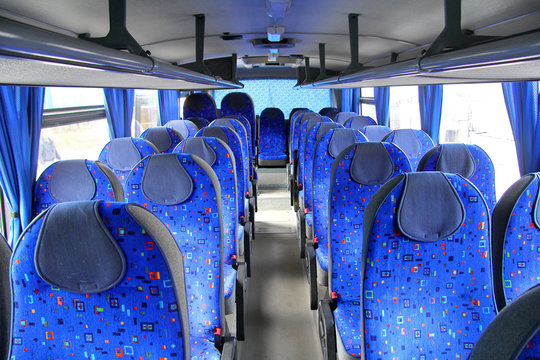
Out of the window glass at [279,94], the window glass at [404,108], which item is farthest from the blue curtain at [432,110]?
the window glass at [279,94]

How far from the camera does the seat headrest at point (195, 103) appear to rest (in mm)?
7961

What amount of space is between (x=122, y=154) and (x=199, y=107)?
5042mm

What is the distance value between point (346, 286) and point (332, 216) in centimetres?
44

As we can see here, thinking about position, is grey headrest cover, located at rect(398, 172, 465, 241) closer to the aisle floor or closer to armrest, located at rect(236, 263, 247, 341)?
armrest, located at rect(236, 263, 247, 341)

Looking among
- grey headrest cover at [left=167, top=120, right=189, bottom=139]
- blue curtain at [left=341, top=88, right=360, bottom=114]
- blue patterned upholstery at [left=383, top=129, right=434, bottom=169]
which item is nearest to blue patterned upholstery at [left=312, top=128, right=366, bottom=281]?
blue patterned upholstery at [left=383, top=129, right=434, bottom=169]

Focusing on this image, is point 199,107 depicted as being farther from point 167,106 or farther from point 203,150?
point 203,150

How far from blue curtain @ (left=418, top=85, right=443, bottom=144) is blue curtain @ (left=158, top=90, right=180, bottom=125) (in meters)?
4.89

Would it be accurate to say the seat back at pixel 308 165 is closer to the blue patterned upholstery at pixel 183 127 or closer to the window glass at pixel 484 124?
the window glass at pixel 484 124

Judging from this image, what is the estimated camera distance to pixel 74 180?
2273 millimetres

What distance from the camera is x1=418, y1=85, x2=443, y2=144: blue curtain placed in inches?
189

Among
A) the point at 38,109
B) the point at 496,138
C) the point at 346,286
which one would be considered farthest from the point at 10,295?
the point at 496,138

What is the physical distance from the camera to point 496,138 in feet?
12.0

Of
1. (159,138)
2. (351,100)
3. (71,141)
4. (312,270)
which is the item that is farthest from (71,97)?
(351,100)

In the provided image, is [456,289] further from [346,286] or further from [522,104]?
[522,104]
